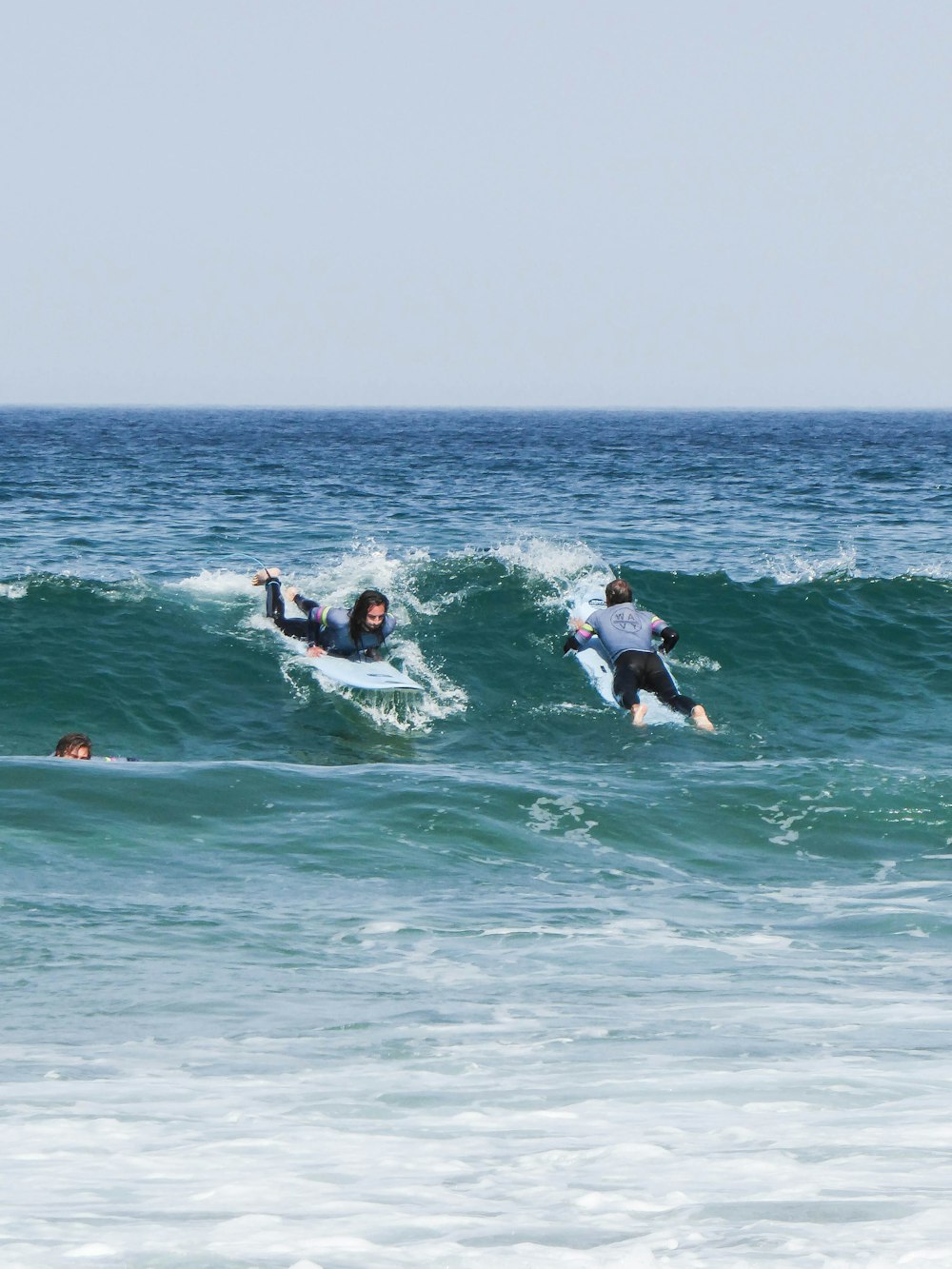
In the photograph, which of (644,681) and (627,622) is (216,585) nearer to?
(627,622)

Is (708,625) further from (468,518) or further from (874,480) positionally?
(874,480)

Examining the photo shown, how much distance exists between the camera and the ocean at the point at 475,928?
388cm

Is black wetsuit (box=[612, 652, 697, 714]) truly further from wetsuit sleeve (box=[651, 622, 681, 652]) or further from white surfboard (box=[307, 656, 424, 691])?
white surfboard (box=[307, 656, 424, 691])

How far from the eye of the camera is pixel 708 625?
18.8 metres

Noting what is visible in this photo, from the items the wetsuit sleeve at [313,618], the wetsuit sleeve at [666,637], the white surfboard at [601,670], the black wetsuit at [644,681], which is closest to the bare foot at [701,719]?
the black wetsuit at [644,681]

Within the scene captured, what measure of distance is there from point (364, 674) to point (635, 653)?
9.68ft

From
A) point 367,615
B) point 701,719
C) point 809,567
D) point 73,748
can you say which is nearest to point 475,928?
point 73,748

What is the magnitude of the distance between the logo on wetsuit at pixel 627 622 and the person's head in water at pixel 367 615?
8.16ft

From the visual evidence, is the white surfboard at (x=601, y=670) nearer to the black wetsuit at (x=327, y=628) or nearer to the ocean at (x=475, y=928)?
the ocean at (x=475, y=928)

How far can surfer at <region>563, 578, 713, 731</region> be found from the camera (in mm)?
14097

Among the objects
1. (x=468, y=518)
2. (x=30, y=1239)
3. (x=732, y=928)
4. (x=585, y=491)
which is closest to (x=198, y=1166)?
(x=30, y=1239)

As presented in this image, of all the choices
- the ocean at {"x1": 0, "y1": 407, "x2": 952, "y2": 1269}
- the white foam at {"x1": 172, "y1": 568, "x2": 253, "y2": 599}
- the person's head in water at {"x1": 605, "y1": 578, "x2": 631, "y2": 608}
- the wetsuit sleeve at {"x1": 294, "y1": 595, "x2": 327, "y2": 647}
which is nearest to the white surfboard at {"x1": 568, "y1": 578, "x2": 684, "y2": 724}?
the ocean at {"x1": 0, "y1": 407, "x2": 952, "y2": 1269}

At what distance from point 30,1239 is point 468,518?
27265 mm

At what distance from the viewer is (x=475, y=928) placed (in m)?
7.51
